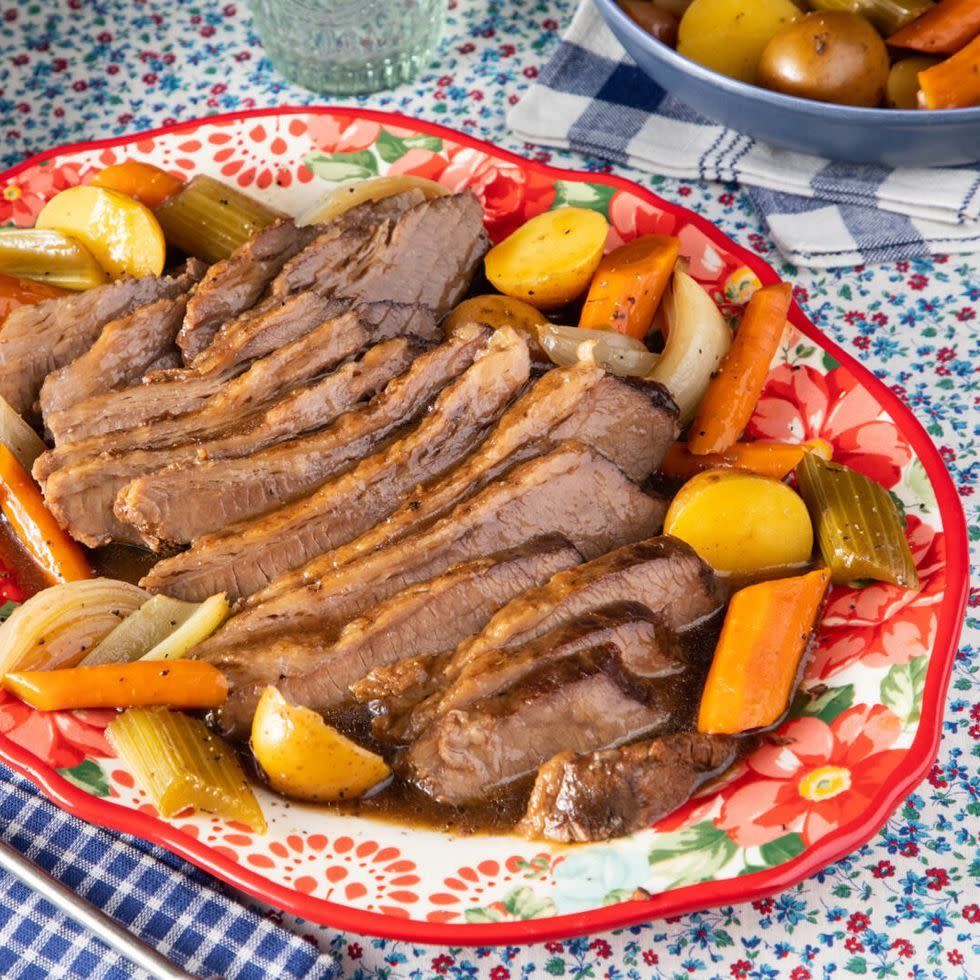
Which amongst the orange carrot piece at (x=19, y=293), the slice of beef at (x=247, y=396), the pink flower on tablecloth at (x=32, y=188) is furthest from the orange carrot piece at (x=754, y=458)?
the pink flower on tablecloth at (x=32, y=188)

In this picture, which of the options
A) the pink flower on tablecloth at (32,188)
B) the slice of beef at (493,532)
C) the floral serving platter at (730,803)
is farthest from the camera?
the pink flower on tablecloth at (32,188)

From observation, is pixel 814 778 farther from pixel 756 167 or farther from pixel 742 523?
pixel 756 167

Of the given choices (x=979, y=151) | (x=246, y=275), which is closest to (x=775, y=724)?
(x=246, y=275)

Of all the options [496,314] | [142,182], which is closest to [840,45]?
[496,314]

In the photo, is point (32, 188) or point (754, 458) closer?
point (754, 458)

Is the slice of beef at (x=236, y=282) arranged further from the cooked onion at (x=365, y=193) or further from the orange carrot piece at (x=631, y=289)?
the orange carrot piece at (x=631, y=289)

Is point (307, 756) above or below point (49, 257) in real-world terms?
below
